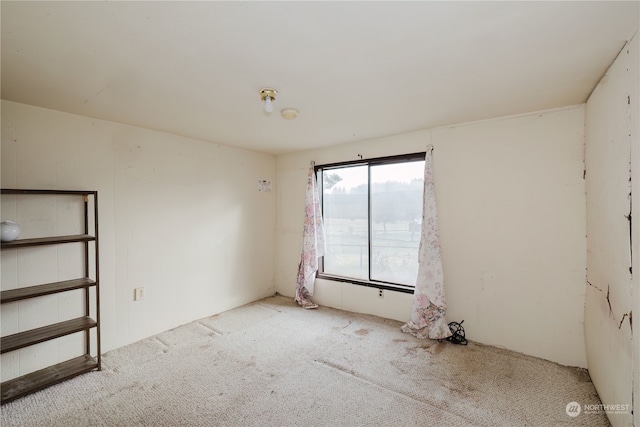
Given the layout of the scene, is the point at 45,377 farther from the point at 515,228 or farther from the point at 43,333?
the point at 515,228

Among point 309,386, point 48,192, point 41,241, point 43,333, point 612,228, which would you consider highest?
point 48,192

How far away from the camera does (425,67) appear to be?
1.73m

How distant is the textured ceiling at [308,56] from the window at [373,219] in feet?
3.10

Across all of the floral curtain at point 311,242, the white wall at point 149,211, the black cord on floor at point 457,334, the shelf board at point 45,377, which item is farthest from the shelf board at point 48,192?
the black cord on floor at point 457,334

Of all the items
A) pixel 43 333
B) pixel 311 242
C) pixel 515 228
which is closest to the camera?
pixel 43 333

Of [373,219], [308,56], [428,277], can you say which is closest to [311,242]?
[373,219]

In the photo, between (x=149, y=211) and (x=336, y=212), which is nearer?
(x=149, y=211)

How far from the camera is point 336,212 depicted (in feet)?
12.8

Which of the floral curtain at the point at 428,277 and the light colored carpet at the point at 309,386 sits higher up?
the floral curtain at the point at 428,277

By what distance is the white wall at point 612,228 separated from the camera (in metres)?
1.52

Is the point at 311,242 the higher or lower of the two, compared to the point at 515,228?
lower

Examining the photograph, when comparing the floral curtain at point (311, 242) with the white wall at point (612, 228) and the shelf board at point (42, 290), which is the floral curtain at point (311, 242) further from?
the white wall at point (612, 228)

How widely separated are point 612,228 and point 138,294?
3.78 metres

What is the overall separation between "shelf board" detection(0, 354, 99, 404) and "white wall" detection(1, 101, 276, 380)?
13 cm
